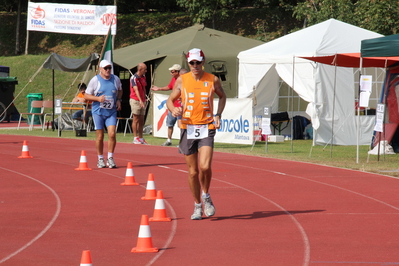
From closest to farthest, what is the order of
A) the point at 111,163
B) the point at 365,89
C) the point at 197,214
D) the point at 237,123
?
1. the point at 197,214
2. the point at 111,163
3. the point at 365,89
4. the point at 237,123

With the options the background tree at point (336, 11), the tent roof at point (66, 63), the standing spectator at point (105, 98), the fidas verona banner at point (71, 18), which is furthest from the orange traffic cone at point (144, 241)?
the fidas verona banner at point (71, 18)

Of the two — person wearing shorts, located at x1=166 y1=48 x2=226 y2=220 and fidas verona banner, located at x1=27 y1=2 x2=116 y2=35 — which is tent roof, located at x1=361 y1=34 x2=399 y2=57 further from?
fidas verona banner, located at x1=27 y1=2 x2=116 y2=35

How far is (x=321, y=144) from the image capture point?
69.1 ft

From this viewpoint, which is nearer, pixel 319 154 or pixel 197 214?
pixel 197 214

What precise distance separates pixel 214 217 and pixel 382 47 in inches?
294

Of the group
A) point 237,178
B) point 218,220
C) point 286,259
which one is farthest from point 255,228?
point 237,178

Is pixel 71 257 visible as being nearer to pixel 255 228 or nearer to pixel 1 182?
pixel 255 228

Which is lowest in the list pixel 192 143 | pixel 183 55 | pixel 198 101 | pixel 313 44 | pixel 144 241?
pixel 144 241

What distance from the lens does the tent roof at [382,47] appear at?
1466 centimetres

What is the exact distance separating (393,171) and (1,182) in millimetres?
7512

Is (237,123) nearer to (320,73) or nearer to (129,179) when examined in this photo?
(320,73)

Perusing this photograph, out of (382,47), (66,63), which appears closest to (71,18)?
(66,63)

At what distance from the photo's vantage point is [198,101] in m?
8.53

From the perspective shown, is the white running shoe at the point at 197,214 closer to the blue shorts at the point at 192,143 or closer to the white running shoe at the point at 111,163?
the blue shorts at the point at 192,143
